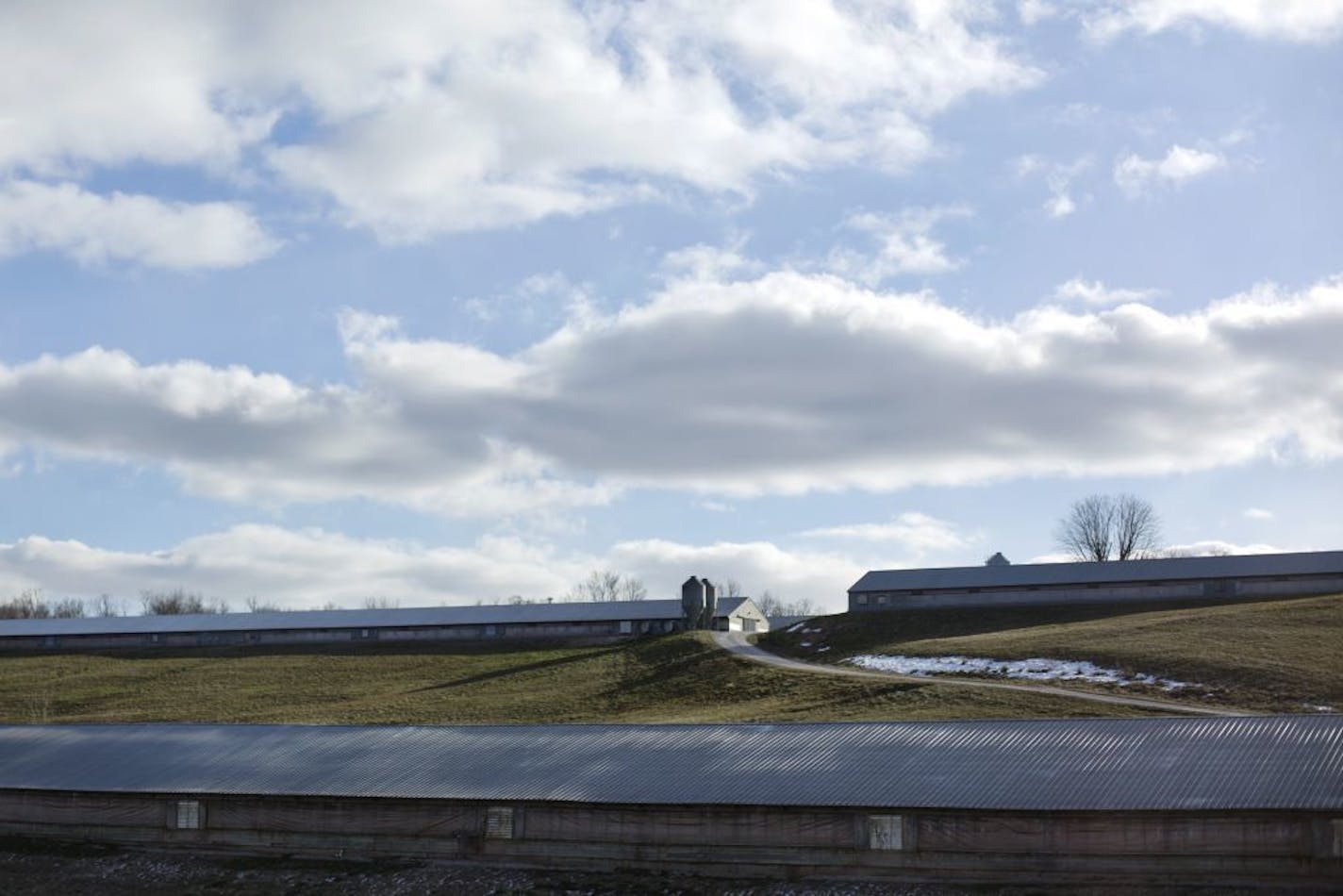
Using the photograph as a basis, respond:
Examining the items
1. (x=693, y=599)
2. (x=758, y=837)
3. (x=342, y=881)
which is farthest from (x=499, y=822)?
(x=693, y=599)

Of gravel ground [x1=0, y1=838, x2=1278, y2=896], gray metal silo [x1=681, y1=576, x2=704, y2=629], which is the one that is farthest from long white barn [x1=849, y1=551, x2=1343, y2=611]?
gravel ground [x1=0, y1=838, x2=1278, y2=896]

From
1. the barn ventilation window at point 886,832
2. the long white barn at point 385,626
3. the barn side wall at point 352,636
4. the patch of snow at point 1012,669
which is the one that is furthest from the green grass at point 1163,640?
the barn ventilation window at point 886,832

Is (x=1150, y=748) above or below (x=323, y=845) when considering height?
above

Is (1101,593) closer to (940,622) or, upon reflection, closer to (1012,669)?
(940,622)

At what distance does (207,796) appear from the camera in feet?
132

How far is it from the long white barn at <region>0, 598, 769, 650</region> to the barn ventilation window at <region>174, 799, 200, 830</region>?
5661 centimetres

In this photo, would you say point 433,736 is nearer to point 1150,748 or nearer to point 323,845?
point 323,845

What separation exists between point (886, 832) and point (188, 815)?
21.0 m

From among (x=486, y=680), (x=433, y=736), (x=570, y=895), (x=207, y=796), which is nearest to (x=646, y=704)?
(x=486, y=680)

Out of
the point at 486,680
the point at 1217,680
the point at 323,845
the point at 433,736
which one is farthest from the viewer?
the point at 486,680

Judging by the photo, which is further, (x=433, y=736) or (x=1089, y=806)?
(x=433, y=736)

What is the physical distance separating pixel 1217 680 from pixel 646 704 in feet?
83.8

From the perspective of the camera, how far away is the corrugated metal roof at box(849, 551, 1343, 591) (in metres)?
87.4

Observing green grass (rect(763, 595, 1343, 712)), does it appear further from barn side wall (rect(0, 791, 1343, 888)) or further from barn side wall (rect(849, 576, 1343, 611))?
barn side wall (rect(0, 791, 1343, 888))
